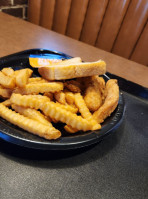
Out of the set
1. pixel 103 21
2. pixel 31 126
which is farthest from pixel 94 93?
pixel 103 21

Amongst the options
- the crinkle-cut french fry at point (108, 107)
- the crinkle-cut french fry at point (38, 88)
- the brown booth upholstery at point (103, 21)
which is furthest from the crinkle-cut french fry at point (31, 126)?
the brown booth upholstery at point (103, 21)

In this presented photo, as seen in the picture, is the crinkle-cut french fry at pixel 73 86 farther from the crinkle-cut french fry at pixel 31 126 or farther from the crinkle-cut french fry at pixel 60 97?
the crinkle-cut french fry at pixel 31 126

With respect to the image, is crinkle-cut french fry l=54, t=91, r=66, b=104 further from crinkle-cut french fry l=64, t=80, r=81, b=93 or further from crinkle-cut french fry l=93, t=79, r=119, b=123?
crinkle-cut french fry l=93, t=79, r=119, b=123

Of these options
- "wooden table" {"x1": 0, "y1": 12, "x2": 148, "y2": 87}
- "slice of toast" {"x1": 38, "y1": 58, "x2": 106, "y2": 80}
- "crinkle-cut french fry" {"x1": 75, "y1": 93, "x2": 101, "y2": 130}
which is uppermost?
"slice of toast" {"x1": 38, "y1": 58, "x2": 106, "y2": 80}

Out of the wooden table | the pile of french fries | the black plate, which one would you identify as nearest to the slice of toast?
the pile of french fries

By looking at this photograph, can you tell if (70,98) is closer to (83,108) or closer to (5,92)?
(83,108)

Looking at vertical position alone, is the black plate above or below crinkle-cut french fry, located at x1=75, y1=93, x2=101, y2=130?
below
